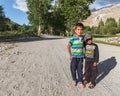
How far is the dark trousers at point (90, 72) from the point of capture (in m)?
9.27

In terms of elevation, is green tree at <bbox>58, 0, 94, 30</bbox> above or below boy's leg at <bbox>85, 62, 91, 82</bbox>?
→ above

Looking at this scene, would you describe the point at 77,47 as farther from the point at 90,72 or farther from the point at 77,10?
the point at 77,10

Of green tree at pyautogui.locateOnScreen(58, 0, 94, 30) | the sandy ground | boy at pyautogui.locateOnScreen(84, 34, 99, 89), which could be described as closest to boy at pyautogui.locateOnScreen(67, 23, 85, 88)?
boy at pyautogui.locateOnScreen(84, 34, 99, 89)

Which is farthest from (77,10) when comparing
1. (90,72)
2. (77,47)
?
(77,47)

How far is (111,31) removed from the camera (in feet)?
396

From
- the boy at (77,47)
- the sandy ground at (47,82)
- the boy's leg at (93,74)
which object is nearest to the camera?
the sandy ground at (47,82)

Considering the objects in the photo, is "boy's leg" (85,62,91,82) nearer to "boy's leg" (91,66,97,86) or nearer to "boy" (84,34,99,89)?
"boy" (84,34,99,89)

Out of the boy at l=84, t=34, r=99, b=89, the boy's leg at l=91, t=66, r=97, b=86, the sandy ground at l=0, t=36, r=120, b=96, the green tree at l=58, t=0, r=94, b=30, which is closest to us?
the sandy ground at l=0, t=36, r=120, b=96

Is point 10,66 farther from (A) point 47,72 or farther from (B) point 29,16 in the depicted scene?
(B) point 29,16

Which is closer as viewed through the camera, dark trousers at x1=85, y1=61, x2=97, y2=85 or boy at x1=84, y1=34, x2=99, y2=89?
boy at x1=84, y1=34, x2=99, y2=89

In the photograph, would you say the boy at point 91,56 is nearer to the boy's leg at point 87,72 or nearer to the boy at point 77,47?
the boy's leg at point 87,72

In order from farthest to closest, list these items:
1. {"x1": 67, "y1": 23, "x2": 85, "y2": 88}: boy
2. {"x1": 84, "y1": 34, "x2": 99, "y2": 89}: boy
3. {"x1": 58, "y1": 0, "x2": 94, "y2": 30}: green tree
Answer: {"x1": 58, "y1": 0, "x2": 94, "y2": 30}: green tree
{"x1": 84, "y1": 34, "x2": 99, "y2": 89}: boy
{"x1": 67, "y1": 23, "x2": 85, "y2": 88}: boy

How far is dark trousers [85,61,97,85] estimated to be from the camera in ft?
30.4

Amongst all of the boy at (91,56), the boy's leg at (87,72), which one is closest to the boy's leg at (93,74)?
the boy at (91,56)
